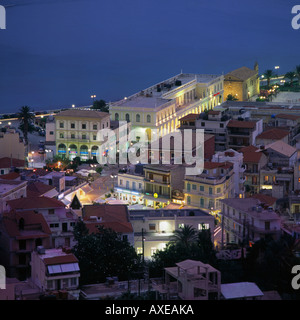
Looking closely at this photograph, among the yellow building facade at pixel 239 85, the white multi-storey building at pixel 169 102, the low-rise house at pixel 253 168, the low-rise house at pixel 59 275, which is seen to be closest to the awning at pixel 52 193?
the low-rise house at pixel 253 168

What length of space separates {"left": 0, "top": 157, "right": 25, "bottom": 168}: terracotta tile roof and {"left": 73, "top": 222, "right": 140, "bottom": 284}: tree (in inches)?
214

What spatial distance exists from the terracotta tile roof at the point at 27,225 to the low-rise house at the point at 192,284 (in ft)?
7.28

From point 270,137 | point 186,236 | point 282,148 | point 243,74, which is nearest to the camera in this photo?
point 186,236

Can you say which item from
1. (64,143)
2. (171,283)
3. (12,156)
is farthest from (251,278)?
(64,143)

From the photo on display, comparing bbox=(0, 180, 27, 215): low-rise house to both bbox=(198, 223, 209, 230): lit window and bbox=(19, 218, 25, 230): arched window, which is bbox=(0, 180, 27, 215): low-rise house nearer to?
bbox=(19, 218, 25, 230): arched window

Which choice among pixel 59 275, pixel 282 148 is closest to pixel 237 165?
pixel 282 148

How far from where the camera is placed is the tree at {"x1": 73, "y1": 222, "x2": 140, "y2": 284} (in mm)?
7013

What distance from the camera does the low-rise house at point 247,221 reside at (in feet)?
27.1

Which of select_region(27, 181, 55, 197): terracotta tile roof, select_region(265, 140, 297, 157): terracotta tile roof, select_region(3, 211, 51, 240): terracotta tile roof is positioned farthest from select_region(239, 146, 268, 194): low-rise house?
select_region(3, 211, 51, 240): terracotta tile roof

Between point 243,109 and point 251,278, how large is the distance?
409 inches

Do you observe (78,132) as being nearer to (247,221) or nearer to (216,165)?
(216,165)

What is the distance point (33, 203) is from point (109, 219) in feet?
3.08

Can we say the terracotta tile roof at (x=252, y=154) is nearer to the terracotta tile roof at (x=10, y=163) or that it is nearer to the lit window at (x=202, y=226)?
the lit window at (x=202, y=226)

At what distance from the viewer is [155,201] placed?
1124 centimetres
